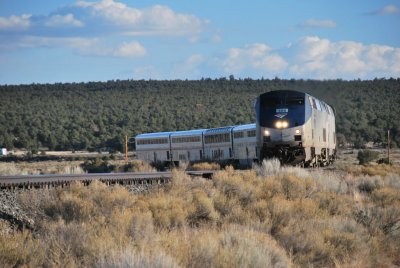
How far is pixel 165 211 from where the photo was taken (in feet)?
54.2

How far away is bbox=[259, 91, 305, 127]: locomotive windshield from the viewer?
32562 millimetres

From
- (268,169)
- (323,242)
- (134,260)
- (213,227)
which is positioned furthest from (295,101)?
(134,260)

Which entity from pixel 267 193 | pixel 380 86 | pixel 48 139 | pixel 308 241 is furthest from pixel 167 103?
pixel 308 241

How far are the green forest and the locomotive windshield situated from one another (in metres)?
44.3

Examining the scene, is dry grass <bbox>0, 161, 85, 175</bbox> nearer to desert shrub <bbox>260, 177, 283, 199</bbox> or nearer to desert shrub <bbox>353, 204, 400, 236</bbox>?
desert shrub <bbox>260, 177, 283, 199</bbox>

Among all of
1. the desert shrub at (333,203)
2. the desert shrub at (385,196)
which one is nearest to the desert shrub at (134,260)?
the desert shrub at (333,203)

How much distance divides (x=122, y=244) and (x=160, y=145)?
148 feet

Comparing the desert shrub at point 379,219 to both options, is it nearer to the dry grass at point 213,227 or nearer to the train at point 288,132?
the dry grass at point 213,227

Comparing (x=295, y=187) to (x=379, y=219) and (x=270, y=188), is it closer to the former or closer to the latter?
(x=270, y=188)

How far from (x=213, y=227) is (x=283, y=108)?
17452mm

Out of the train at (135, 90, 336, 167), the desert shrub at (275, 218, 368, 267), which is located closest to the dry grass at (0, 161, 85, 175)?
the train at (135, 90, 336, 167)

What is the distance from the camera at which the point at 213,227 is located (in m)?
15.9

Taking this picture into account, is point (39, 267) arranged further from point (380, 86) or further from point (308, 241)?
point (380, 86)

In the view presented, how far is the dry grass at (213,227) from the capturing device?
35.4 ft
